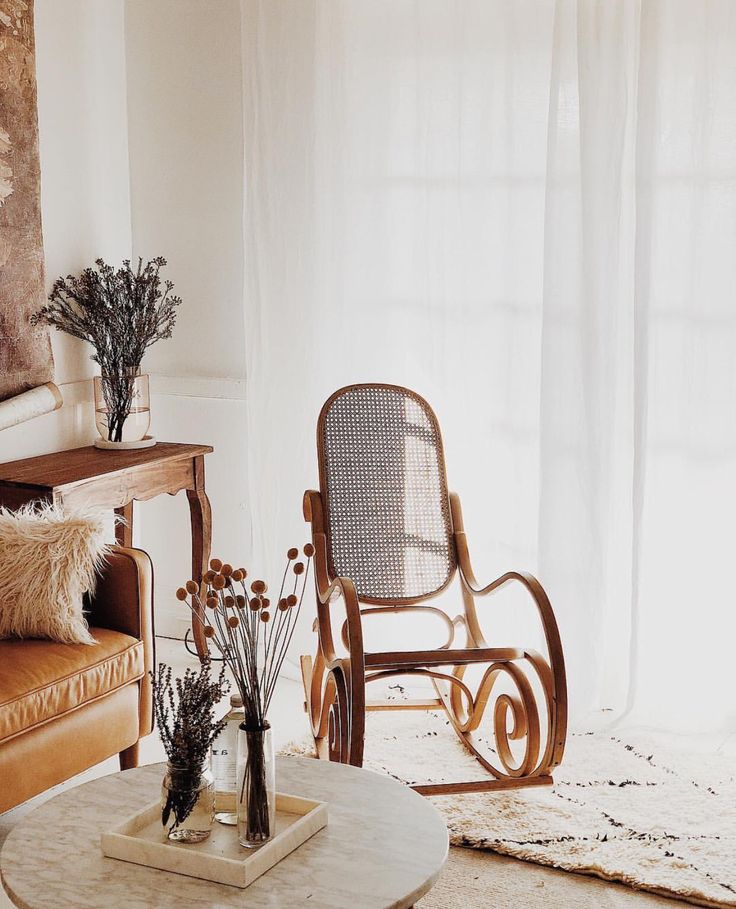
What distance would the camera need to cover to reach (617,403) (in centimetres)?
312

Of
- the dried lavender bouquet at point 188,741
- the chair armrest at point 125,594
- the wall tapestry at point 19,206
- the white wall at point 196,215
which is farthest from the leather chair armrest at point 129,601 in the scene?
the white wall at point 196,215

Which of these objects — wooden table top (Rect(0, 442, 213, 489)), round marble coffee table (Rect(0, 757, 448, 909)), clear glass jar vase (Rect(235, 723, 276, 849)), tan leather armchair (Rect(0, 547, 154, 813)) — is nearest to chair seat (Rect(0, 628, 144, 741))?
tan leather armchair (Rect(0, 547, 154, 813))

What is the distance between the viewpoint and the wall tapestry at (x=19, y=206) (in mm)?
3193

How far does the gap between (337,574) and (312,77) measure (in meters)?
1.63

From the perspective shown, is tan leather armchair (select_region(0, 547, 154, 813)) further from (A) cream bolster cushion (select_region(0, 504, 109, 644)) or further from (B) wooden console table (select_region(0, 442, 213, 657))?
(B) wooden console table (select_region(0, 442, 213, 657))

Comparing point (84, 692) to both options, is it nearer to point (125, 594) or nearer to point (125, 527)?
point (125, 594)

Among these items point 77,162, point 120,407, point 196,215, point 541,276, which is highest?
point 77,162

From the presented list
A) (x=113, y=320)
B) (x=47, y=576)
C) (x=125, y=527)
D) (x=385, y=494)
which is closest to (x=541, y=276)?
(x=385, y=494)

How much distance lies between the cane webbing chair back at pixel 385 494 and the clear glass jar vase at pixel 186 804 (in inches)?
52.5

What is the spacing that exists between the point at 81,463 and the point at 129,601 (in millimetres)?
754

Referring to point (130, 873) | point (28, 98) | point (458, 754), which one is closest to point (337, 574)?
point (458, 754)

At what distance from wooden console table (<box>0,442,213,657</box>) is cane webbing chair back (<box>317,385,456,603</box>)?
2.03 feet

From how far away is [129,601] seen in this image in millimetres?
2686

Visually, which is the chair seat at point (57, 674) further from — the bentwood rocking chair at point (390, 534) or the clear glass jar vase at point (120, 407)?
the clear glass jar vase at point (120, 407)
